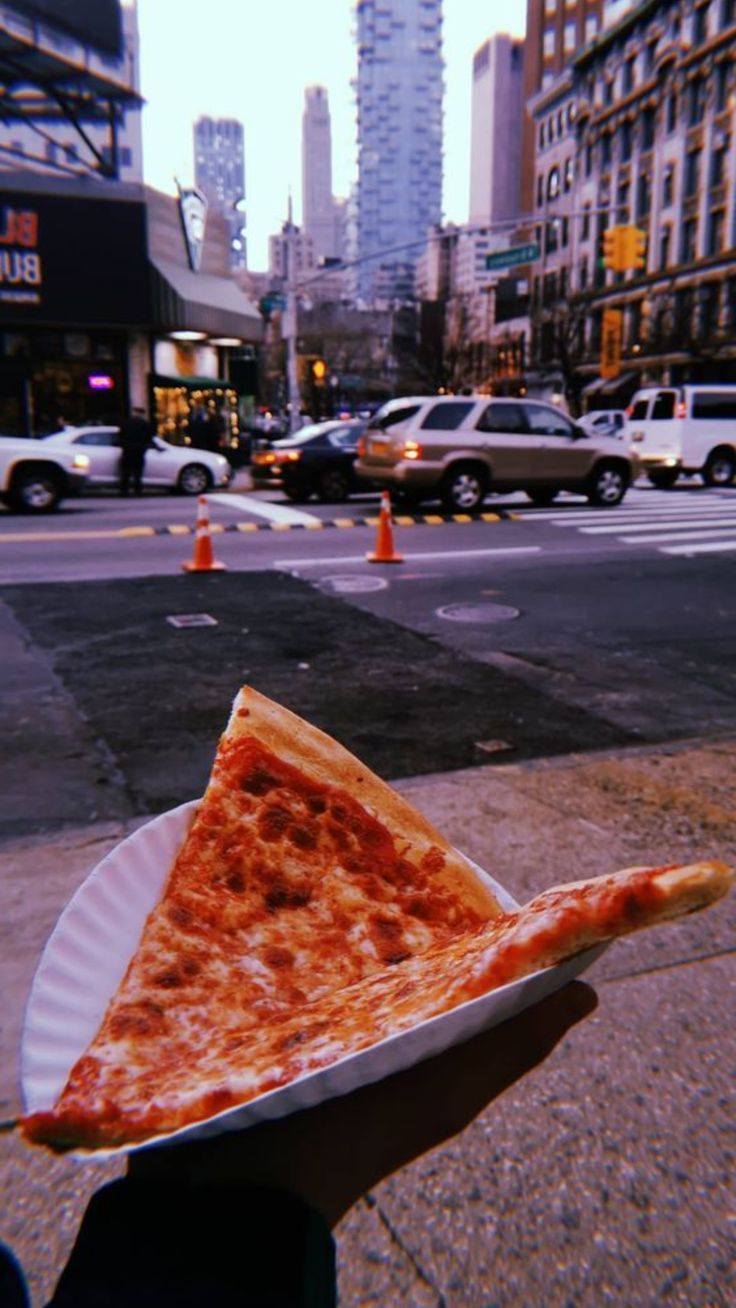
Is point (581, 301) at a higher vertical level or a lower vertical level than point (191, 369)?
higher

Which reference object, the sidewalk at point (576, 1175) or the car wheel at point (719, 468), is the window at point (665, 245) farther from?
the sidewalk at point (576, 1175)

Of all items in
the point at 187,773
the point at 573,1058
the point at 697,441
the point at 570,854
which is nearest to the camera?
the point at 573,1058

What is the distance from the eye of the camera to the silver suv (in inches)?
710

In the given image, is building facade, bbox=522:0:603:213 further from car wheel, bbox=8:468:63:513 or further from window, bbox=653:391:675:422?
car wheel, bbox=8:468:63:513

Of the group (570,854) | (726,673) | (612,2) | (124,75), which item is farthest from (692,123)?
(570,854)

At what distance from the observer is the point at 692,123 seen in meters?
55.5

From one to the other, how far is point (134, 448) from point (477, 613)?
1403cm

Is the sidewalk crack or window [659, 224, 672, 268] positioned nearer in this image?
the sidewalk crack

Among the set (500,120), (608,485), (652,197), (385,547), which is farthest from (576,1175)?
(500,120)

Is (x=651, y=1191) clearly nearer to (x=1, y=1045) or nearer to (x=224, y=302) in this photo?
(x=1, y=1045)

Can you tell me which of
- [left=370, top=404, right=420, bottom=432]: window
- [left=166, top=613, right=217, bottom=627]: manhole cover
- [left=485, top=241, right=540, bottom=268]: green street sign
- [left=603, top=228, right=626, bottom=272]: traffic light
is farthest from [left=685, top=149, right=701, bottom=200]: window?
[left=166, top=613, right=217, bottom=627]: manhole cover

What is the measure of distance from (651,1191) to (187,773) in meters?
3.27

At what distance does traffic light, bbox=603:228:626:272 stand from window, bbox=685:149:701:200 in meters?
31.9

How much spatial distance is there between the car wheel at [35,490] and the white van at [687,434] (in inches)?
536
